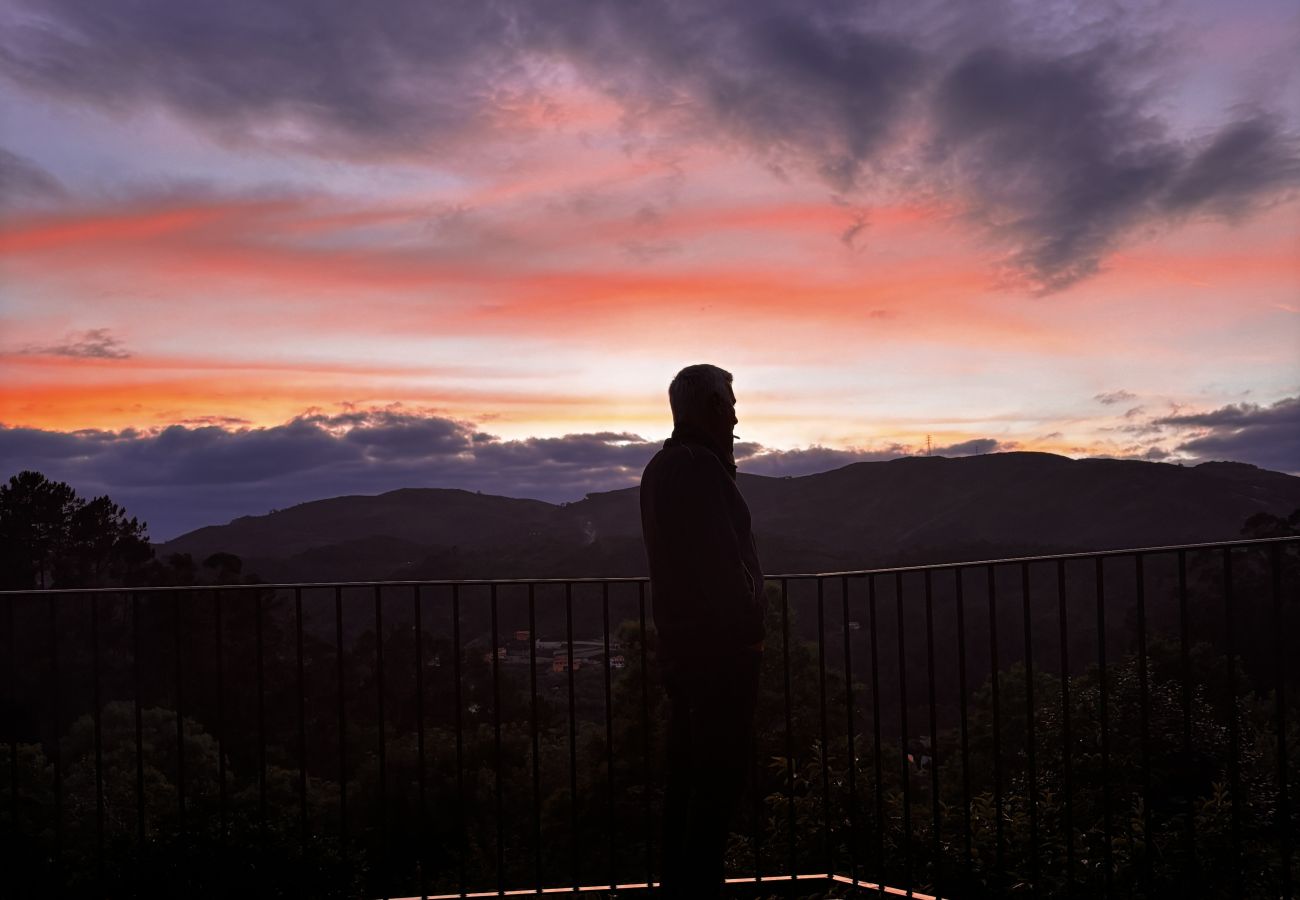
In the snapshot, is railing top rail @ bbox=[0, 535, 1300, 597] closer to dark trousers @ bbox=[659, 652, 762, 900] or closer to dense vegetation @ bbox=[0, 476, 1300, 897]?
dense vegetation @ bbox=[0, 476, 1300, 897]

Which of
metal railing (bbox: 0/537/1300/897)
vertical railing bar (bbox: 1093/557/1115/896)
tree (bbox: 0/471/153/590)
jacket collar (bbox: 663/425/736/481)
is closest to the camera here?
jacket collar (bbox: 663/425/736/481)

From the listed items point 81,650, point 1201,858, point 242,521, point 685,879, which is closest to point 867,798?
point 1201,858

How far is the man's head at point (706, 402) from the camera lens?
306 cm

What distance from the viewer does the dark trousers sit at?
9.76 feet

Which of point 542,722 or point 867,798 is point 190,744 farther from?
point 867,798

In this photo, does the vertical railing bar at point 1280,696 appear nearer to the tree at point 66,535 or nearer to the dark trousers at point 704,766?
the dark trousers at point 704,766

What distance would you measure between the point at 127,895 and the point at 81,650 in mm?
33592

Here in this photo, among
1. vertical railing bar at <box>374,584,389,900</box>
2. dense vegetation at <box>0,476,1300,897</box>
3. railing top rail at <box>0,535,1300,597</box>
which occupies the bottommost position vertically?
dense vegetation at <box>0,476,1300,897</box>

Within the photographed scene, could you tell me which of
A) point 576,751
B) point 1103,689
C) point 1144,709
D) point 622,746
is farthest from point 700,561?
point 622,746

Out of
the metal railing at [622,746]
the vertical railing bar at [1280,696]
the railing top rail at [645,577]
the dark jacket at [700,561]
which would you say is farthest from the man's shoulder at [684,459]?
the vertical railing bar at [1280,696]

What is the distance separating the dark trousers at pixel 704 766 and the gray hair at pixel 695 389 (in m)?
0.75

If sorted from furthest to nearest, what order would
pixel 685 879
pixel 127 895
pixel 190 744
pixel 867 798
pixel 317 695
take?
pixel 317 695
pixel 190 744
pixel 867 798
pixel 127 895
pixel 685 879

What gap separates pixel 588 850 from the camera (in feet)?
96.6

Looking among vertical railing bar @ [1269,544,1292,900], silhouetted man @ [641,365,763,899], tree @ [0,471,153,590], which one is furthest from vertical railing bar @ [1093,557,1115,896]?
tree @ [0,471,153,590]
